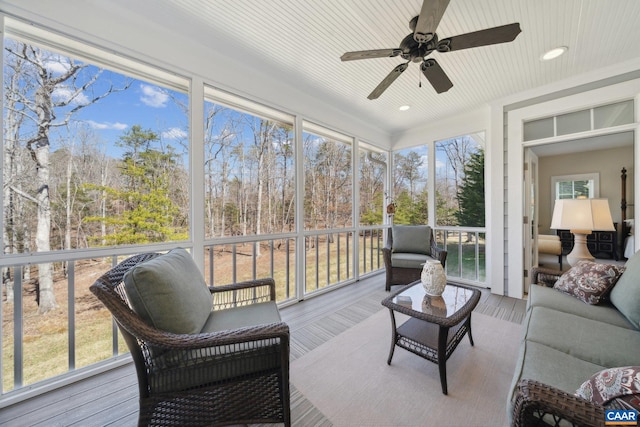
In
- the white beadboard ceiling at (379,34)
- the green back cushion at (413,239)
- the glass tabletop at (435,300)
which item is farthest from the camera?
the green back cushion at (413,239)

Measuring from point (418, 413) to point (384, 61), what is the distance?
116 inches

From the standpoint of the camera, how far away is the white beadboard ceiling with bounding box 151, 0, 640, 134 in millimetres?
1749

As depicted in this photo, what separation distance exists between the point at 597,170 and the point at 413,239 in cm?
454

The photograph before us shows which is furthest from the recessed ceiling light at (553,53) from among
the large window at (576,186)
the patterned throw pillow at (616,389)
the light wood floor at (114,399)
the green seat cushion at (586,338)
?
the large window at (576,186)

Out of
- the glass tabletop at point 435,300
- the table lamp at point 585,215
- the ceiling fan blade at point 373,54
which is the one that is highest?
the ceiling fan blade at point 373,54

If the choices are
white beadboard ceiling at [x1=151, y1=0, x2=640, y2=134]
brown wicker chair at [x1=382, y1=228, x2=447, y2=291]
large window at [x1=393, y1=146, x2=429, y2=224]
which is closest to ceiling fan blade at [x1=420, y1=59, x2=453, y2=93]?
white beadboard ceiling at [x1=151, y1=0, x2=640, y2=134]

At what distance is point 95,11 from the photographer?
1.69 metres

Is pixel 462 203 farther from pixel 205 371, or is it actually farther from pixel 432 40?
pixel 205 371

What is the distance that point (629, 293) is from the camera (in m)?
A: 1.45

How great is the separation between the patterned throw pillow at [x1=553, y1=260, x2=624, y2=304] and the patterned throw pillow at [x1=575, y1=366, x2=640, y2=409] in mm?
1362

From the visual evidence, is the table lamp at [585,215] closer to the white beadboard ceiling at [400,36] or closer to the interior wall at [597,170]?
the white beadboard ceiling at [400,36]

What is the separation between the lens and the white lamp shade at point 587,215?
227 centimetres

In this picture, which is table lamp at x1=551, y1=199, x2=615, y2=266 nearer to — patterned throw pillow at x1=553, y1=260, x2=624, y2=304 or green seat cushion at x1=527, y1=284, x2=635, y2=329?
patterned throw pillow at x1=553, y1=260, x2=624, y2=304

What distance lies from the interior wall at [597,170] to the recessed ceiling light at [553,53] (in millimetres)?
3898
